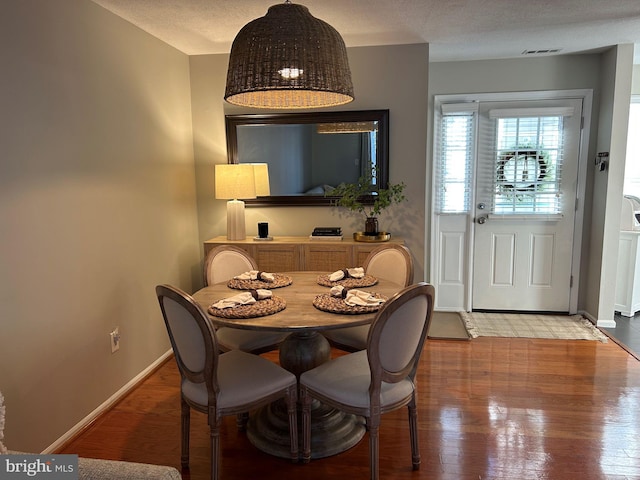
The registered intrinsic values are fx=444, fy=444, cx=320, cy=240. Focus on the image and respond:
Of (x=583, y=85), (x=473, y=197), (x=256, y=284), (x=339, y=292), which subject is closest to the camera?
(x=339, y=292)

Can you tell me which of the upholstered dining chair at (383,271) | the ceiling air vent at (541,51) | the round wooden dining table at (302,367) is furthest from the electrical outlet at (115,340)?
the ceiling air vent at (541,51)

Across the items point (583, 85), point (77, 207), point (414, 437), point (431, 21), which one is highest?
point (431, 21)

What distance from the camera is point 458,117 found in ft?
13.4

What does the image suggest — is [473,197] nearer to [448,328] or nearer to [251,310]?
[448,328]

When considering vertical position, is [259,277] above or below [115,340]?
above

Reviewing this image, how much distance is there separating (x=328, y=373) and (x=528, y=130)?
124 inches

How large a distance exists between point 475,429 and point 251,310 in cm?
139

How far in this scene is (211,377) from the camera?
1.83 meters

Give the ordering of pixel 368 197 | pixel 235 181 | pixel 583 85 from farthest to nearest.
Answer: pixel 583 85
pixel 368 197
pixel 235 181

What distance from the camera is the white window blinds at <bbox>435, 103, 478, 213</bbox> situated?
4070 millimetres

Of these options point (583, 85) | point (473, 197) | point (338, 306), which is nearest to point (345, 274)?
point (338, 306)

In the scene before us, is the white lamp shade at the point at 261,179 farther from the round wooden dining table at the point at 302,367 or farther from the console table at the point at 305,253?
the round wooden dining table at the point at 302,367

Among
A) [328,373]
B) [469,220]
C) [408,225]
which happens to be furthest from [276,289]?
[469,220]

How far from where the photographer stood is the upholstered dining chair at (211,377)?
1.80 metres
